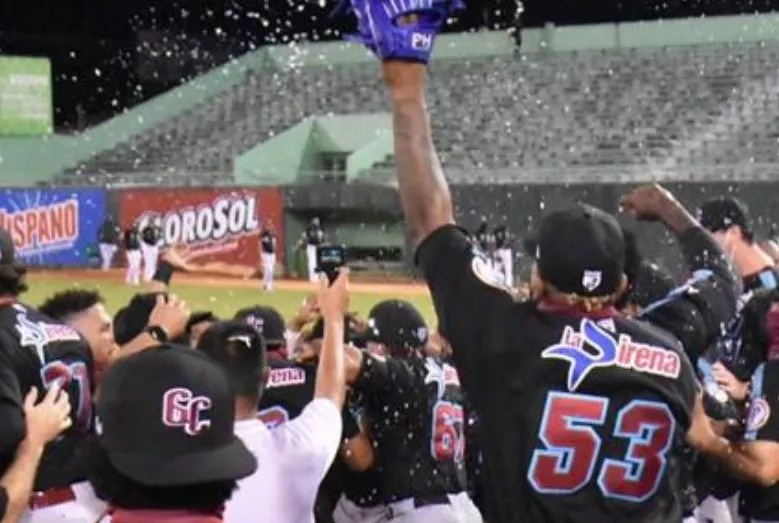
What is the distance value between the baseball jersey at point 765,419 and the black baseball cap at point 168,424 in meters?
2.04

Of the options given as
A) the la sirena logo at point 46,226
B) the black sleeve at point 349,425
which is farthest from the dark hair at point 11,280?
the la sirena logo at point 46,226

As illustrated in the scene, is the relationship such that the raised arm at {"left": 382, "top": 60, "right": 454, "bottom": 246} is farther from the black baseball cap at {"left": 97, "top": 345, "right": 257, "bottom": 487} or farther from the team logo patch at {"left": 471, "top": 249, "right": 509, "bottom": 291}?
the black baseball cap at {"left": 97, "top": 345, "right": 257, "bottom": 487}

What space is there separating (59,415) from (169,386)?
1.29m

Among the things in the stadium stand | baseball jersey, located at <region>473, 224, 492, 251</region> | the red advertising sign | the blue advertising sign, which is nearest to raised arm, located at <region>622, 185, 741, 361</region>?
baseball jersey, located at <region>473, 224, 492, 251</region>

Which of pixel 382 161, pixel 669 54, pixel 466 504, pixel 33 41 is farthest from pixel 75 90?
pixel 466 504

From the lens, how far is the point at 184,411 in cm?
226

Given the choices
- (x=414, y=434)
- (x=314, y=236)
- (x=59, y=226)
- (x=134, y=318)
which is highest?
(x=134, y=318)

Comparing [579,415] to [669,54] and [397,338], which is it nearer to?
[397,338]

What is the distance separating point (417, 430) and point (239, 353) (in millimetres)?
1650

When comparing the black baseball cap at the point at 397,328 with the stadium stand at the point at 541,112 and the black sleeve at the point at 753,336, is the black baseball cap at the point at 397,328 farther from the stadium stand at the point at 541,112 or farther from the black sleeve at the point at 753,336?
the stadium stand at the point at 541,112

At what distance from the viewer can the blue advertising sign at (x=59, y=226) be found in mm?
29688

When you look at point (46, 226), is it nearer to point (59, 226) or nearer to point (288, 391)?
point (59, 226)

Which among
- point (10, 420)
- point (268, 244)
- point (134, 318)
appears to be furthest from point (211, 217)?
point (10, 420)

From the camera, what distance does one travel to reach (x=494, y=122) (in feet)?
105
